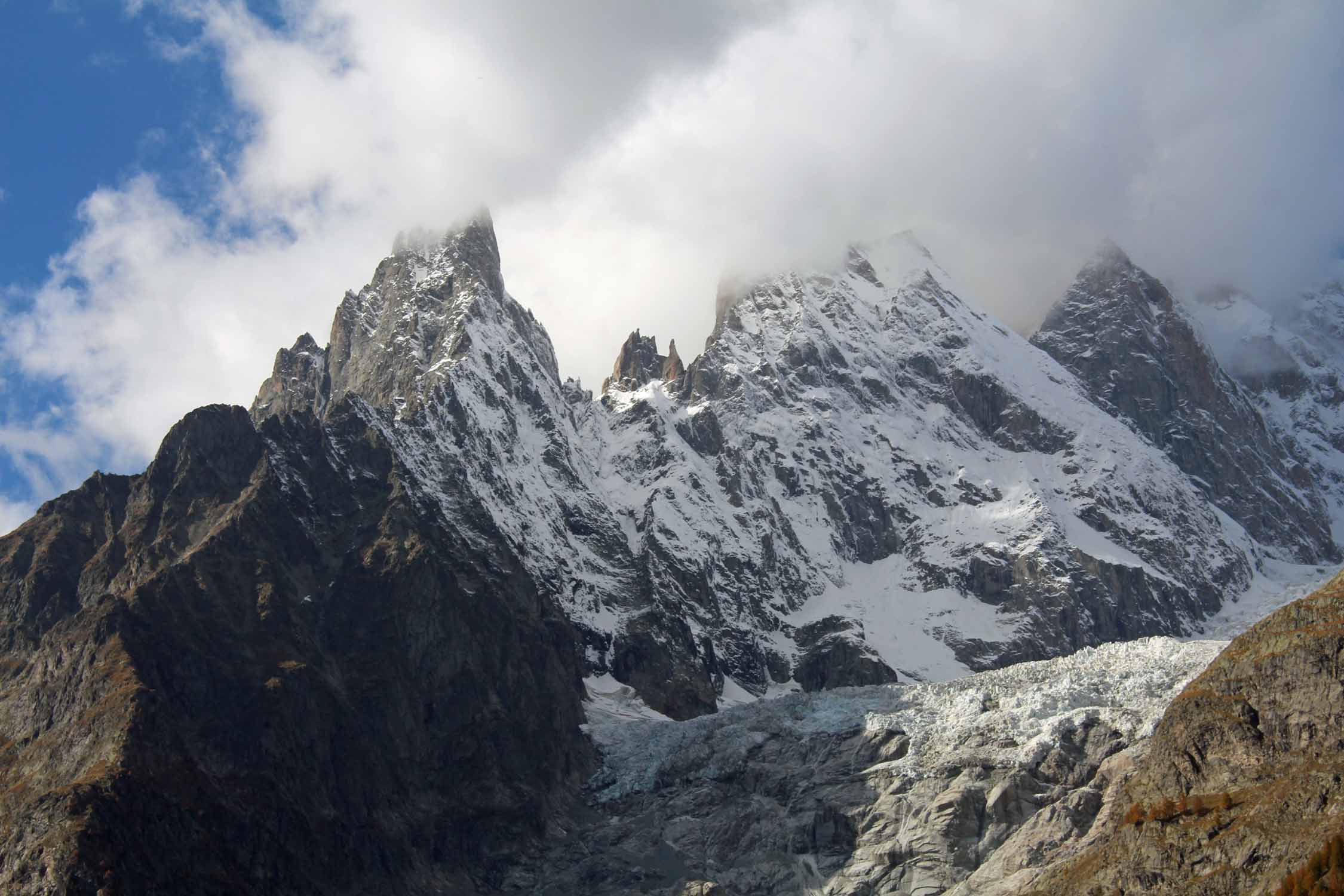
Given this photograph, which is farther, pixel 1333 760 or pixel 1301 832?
pixel 1333 760

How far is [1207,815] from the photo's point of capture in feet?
580

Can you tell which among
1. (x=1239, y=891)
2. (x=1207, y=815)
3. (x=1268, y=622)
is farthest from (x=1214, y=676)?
(x=1239, y=891)

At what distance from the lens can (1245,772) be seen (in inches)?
7185

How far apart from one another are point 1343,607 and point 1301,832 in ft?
103

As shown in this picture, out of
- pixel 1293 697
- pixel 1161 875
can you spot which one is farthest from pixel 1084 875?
pixel 1293 697

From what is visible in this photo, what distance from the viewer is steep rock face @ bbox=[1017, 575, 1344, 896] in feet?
547

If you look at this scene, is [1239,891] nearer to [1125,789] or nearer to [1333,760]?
[1333,760]

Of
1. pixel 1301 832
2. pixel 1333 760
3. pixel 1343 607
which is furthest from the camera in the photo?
pixel 1343 607

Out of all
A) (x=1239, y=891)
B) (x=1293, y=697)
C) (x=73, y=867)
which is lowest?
(x=1239, y=891)

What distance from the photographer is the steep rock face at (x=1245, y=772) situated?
16675 centimetres

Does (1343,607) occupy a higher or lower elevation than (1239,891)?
higher

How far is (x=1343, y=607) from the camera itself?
612ft

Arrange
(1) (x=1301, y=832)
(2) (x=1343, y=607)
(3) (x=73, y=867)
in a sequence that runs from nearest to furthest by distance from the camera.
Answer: (1) (x=1301, y=832) < (2) (x=1343, y=607) < (3) (x=73, y=867)

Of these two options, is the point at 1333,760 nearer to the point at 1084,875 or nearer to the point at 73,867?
the point at 1084,875
